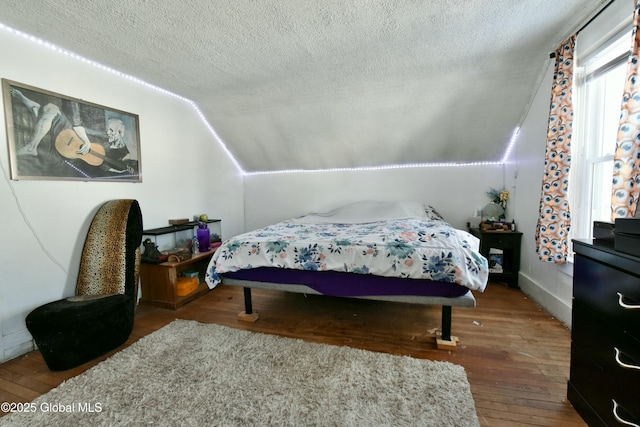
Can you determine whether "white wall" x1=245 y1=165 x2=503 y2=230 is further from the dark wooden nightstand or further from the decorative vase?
the dark wooden nightstand

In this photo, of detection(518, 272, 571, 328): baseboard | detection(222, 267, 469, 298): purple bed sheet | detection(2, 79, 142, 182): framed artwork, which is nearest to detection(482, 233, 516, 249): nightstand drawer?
detection(518, 272, 571, 328): baseboard

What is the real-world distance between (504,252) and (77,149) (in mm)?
4395

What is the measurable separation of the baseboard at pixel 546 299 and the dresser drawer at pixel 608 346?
1014mm

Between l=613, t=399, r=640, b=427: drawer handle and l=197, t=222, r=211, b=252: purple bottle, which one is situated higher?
l=197, t=222, r=211, b=252: purple bottle

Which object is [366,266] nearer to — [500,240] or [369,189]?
[500,240]

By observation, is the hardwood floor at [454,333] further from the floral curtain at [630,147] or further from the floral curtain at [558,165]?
the floral curtain at [630,147]

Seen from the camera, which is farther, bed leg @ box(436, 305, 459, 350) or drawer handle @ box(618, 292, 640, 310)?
bed leg @ box(436, 305, 459, 350)

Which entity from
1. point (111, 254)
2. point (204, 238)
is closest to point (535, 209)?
point (204, 238)

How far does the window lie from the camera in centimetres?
177

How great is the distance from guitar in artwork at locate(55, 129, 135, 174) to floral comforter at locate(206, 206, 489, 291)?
4.49 ft

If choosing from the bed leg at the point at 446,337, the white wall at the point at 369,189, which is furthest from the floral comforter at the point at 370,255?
the white wall at the point at 369,189

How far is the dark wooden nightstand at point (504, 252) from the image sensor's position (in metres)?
2.87

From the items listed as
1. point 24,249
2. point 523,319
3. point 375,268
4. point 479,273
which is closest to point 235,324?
point 375,268

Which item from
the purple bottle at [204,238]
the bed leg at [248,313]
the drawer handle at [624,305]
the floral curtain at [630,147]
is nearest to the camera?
the drawer handle at [624,305]
